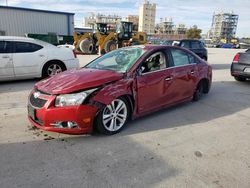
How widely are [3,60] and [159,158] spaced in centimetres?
580

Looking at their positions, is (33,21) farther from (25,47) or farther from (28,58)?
(28,58)

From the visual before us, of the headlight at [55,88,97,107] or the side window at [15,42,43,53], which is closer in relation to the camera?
the headlight at [55,88,97,107]

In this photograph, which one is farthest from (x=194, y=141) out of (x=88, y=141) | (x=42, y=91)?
(x=42, y=91)

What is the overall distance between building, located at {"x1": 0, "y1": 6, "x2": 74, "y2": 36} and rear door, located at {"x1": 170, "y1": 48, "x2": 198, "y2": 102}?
29826mm

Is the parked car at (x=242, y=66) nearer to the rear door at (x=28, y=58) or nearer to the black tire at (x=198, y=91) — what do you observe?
the black tire at (x=198, y=91)

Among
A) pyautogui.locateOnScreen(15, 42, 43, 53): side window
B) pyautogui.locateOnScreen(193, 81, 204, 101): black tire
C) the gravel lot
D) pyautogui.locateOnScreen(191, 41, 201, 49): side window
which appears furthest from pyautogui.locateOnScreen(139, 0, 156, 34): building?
the gravel lot

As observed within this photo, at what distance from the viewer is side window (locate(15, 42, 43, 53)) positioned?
24.0 feet

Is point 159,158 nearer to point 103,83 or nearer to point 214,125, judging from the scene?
point 103,83

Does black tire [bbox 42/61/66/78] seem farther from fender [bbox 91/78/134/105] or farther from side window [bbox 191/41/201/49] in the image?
side window [bbox 191/41/201/49]

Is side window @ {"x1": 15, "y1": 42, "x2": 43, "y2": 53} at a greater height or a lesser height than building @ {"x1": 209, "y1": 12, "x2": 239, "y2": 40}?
lesser

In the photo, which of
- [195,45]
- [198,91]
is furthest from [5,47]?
[195,45]

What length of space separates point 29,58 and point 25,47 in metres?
0.38

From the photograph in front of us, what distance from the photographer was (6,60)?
7059 millimetres

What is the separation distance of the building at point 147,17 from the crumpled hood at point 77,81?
128 metres
